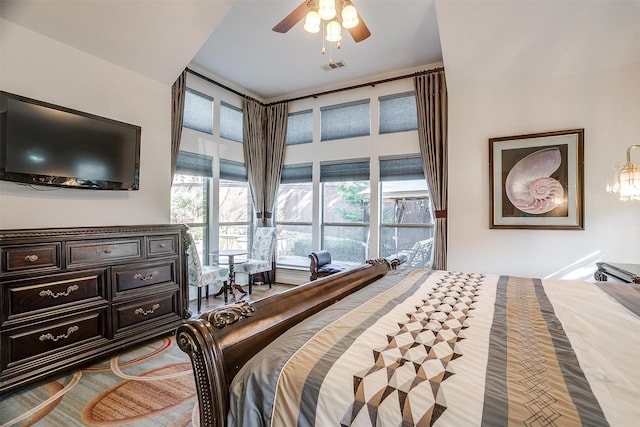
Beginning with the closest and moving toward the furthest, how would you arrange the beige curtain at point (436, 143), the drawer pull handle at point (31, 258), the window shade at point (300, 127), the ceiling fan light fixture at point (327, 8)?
the ceiling fan light fixture at point (327, 8)
the drawer pull handle at point (31, 258)
the beige curtain at point (436, 143)
the window shade at point (300, 127)

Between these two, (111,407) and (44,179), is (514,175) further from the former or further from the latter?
(44,179)

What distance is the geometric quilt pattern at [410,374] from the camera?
35.4 inches

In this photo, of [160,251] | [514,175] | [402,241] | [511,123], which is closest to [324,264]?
[402,241]

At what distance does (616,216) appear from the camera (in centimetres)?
333

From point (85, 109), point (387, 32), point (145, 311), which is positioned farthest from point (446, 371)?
point (387, 32)

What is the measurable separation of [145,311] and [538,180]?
4.45 meters

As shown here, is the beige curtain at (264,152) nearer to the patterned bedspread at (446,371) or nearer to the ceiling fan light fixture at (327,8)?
the ceiling fan light fixture at (327,8)

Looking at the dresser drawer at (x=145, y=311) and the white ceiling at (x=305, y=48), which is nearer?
the dresser drawer at (x=145, y=311)

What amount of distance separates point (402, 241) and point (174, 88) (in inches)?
152

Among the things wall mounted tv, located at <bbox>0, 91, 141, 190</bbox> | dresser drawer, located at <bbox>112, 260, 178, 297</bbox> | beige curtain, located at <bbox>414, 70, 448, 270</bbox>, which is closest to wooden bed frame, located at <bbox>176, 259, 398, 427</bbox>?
dresser drawer, located at <bbox>112, 260, 178, 297</bbox>

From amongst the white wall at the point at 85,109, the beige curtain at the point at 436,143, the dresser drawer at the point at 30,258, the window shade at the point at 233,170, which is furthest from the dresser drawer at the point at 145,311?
the beige curtain at the point at 436,143

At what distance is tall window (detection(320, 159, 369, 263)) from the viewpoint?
5.16 metres

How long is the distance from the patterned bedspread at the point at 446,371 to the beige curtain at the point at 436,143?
273 cm

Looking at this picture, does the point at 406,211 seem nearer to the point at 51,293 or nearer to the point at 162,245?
the point at 162,245
